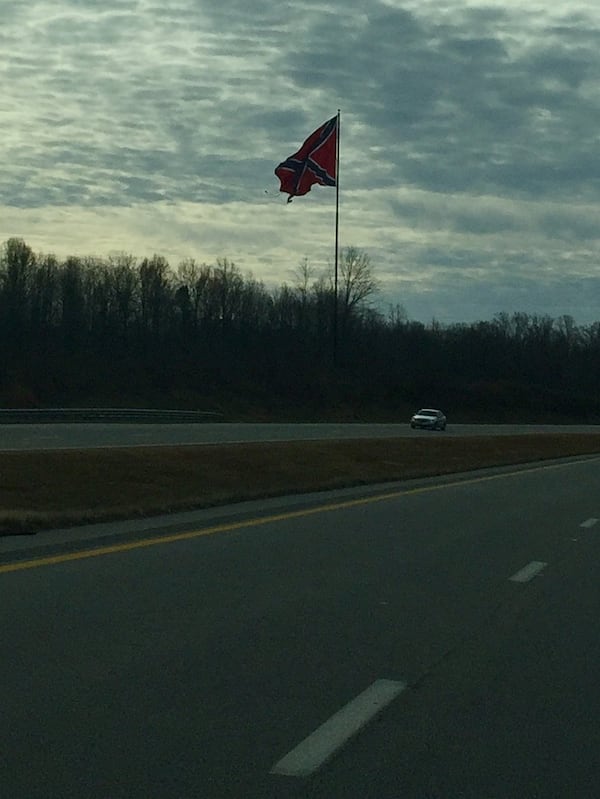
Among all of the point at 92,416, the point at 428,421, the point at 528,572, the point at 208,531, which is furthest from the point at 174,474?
the point at 428,421

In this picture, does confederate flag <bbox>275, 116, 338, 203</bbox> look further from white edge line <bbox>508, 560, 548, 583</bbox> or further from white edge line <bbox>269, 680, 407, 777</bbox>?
white edge line <bbox>269, 680, 407, 777</bbox>

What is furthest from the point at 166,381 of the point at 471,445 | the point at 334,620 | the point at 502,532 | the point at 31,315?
the point at 334,620

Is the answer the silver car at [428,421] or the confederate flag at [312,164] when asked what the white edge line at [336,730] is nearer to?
the confederate flag at [312,164]

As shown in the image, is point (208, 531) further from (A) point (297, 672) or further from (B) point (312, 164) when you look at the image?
(B) point (312, 164)

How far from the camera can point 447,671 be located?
335 inches

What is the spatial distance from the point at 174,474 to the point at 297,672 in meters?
17.4

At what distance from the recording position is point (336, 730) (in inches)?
269

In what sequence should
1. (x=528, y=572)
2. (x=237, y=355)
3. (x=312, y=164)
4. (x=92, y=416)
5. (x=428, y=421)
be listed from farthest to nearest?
(x=237, y=355) < (x=428, y=421) < (x=92, y=416) < (x=312, y=164) < (x=528, y=572)

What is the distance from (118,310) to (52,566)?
4478 inches

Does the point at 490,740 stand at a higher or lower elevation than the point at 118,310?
lower

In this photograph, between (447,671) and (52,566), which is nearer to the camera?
(447,671)

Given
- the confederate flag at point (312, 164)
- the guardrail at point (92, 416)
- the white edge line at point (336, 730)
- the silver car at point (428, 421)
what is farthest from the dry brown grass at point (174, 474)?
the silver car at point (428, 421)

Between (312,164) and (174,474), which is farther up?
(312,164)

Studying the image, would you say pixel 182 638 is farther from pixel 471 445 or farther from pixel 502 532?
pixel 471 445
